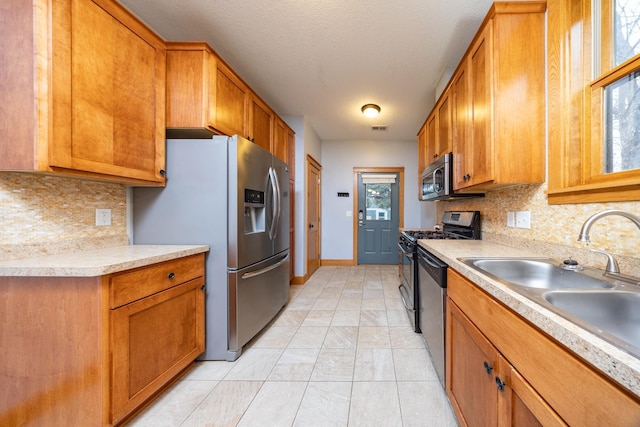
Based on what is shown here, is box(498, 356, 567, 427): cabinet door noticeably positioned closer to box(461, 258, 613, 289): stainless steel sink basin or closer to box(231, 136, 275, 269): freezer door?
box(461, 258, 613, 289): stainless steel sink basin

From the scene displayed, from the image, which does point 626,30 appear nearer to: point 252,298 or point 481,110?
point 481,110

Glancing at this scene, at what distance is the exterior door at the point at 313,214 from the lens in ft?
13.8

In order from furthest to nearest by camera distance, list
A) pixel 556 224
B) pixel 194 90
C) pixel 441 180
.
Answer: pixel 441 180, pixel 194 90, pixel 556 224

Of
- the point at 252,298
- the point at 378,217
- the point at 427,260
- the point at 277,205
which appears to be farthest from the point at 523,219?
the point at 378,217

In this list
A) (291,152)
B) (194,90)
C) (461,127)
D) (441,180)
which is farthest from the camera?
(291,152)

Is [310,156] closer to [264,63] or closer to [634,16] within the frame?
[264,63]

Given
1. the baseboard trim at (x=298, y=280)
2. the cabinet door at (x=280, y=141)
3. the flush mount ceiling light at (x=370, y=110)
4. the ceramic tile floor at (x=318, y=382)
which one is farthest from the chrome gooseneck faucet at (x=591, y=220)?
the baseboard trim at (x=298, y=280)

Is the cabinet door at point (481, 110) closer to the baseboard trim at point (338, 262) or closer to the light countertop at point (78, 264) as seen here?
the light countertop at point (78, 264)

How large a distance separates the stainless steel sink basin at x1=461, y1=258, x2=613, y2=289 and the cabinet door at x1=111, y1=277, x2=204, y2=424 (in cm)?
163

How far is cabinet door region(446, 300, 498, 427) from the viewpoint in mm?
885

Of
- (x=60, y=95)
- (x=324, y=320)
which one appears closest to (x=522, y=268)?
(x=324, y=320)

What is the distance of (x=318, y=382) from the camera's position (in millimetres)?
1608

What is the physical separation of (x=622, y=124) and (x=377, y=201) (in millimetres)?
4071

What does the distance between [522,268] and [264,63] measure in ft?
8.84
